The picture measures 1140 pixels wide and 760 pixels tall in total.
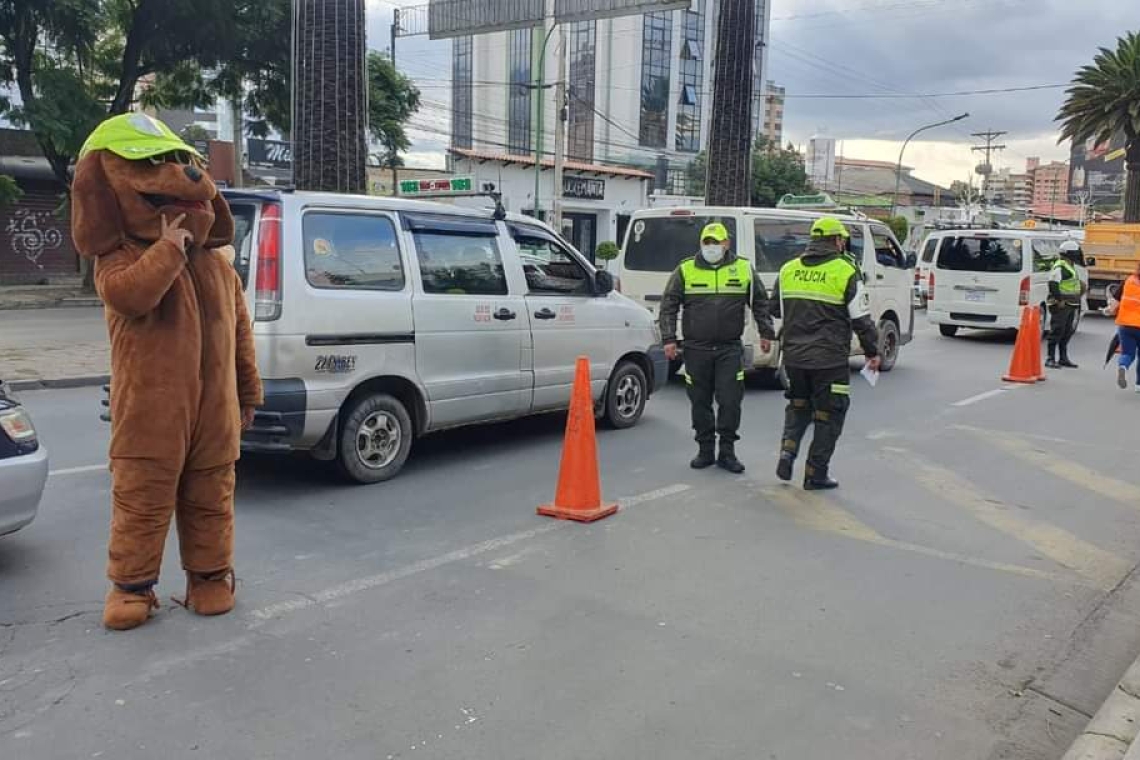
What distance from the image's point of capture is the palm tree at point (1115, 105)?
32.3m

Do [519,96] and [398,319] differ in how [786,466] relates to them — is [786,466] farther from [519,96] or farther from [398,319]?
[519,96]

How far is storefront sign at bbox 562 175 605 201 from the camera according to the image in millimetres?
40906

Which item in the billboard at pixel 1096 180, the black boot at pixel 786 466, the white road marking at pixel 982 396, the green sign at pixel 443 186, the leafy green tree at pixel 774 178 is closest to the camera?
the black boot at pixel 786 466

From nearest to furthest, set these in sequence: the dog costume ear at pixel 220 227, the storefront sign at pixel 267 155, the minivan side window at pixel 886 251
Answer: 1. the dog costume ear at pixel 220 227
2. the minivan side window at pixel 886 251
3. the storefront sign at pixel 267 155

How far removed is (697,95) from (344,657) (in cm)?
9287

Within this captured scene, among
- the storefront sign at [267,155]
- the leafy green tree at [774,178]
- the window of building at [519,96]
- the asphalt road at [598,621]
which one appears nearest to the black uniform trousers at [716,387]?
the asphalt road at [598,621]

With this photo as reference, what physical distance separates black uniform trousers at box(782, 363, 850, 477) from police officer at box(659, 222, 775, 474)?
1.53 feet

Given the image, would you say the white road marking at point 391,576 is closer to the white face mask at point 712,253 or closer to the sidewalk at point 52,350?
the white face mask at point 712,253

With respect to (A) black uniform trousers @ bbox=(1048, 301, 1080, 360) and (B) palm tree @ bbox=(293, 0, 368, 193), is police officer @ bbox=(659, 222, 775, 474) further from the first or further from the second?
(A) black uniform trousers @ bbox=(1048, 301, 1080, 360)

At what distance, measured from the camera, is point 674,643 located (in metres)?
4.20

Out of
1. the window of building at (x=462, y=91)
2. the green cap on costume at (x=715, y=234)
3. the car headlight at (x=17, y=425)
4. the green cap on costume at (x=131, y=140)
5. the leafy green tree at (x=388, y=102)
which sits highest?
the window of building at (x=462, y=91)

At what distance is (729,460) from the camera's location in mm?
7367

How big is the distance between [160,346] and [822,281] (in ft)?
14.3

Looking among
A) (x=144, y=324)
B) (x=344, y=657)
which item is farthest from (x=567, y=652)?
(x=144, y=324)
